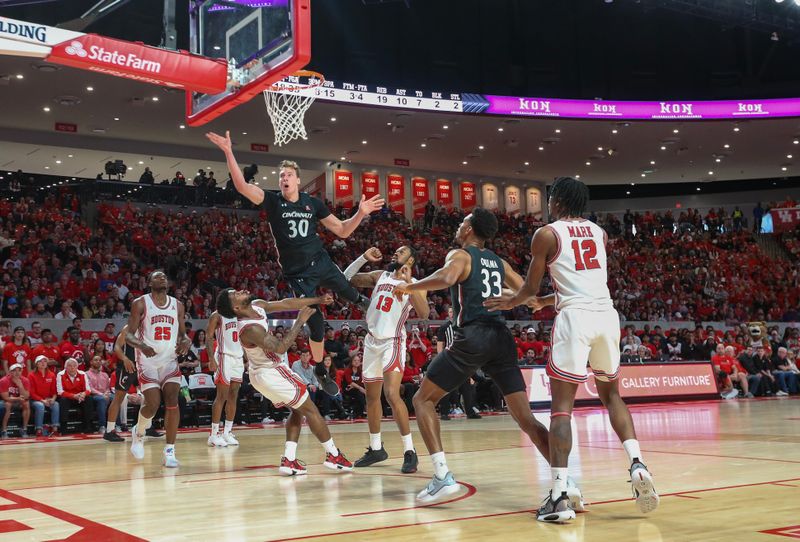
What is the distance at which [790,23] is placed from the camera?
72.2 feet

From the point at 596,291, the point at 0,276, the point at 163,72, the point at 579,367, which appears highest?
the point at 163,72

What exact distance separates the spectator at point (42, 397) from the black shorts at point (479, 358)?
9.32 meters

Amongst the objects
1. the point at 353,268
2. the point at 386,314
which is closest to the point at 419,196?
the point at 353,268

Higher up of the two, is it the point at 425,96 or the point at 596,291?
the point at 425,96

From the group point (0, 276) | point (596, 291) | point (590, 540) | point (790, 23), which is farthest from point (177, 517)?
point (790, 23)

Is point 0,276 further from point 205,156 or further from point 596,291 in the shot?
point 596,291

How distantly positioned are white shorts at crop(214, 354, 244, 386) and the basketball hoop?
3218mm

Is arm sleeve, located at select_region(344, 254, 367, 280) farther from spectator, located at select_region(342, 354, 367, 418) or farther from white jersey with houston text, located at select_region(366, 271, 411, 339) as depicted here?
spectator, located at select_region(342, 354, 367, 418)

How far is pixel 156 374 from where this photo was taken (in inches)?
359

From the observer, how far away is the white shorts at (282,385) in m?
7.79

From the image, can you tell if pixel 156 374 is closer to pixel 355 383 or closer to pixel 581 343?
pixel 581 343

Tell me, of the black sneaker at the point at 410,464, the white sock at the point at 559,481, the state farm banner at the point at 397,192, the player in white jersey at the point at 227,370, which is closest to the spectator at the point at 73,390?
the player in white jersey at the point at 227,370

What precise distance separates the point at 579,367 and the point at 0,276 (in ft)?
54.2

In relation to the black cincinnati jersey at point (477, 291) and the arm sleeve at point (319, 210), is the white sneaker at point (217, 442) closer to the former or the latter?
the arm sleeve at point (319, 210)
